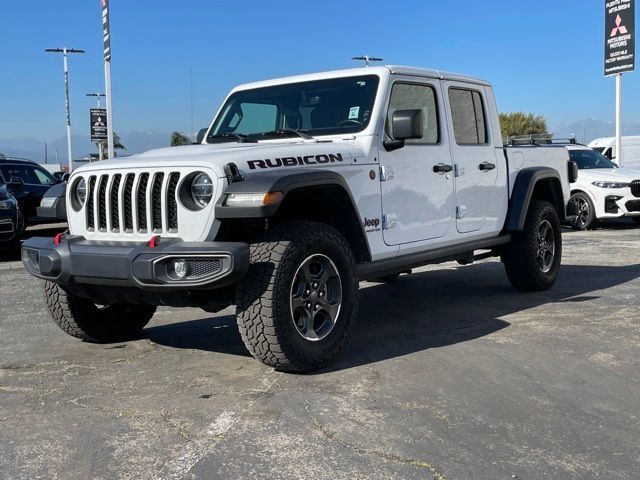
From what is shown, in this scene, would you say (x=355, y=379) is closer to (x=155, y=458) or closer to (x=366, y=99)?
(x=155, y=458)

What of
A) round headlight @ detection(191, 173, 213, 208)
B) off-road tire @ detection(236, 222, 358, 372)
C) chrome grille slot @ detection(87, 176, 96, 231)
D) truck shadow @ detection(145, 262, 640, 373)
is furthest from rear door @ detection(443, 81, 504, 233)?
chrome grille slot @ detection(87, 176, 96, 231)

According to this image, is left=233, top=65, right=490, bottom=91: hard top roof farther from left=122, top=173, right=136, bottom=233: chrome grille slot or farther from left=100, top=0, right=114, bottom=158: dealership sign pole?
left=100, top=0, right=114, bottom=158: dealership sign pole

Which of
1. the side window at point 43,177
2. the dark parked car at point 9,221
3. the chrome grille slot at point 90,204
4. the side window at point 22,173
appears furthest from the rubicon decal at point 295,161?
the side window at point 43,177

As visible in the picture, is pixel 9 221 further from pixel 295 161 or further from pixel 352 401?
pixel 352 401

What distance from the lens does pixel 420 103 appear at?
5.67 metres

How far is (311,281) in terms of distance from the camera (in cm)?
436

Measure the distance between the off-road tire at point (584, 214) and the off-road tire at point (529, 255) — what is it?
23.6ft

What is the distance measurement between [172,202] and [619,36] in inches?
745

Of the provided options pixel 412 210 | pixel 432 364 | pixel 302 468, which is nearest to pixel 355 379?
pixel 432 364

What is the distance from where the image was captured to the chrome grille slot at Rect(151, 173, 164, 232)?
416 centimetres

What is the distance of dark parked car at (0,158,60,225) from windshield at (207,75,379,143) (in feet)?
27.8

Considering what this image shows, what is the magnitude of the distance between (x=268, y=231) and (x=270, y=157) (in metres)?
0.46

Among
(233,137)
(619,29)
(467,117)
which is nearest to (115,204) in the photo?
(233,137)

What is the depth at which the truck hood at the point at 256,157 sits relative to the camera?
4145 millimetres
